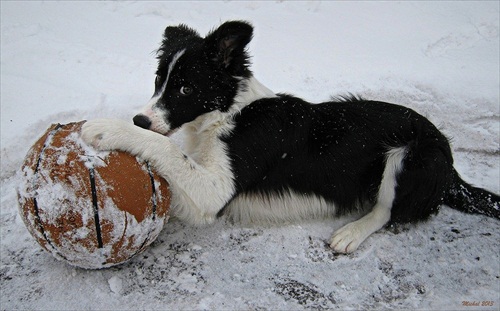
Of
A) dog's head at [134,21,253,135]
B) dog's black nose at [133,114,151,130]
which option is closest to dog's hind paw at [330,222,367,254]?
dog's head at [134,21,253,135]

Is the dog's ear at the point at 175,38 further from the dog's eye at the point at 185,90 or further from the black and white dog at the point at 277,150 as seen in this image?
the dog's eye at the point at 185,90

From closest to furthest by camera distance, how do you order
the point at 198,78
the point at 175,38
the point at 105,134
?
the point at 105,134, the point at 198,78, the point at 175,38

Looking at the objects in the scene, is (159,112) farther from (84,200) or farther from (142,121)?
(84,200)

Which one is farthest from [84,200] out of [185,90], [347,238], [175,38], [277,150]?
[347,238]

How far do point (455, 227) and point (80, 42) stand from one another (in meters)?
6.29

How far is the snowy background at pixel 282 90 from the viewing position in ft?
11.0

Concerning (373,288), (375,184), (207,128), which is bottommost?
(373,288)

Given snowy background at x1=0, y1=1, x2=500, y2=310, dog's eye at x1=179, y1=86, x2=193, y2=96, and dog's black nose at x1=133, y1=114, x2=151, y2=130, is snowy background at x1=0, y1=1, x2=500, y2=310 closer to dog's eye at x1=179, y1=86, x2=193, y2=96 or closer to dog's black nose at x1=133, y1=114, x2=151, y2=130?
dog's black nose at x1=133, y1=114, x2=151, y2=130

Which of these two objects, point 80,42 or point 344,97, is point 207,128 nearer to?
point 344,97

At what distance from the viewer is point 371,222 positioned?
4.12 m

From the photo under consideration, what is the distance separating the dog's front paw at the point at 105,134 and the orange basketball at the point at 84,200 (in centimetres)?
5

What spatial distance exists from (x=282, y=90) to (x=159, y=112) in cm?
316

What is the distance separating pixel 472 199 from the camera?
441 centimetres

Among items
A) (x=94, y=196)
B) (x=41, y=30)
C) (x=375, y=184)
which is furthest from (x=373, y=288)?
(x=41, y=30)
